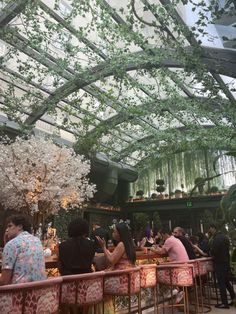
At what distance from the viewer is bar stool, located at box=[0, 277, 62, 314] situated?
1.97 metres

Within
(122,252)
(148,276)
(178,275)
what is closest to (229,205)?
(122,252)

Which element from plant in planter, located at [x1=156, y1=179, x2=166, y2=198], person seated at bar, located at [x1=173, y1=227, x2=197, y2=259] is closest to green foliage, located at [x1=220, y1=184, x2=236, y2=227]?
person seated at bar, located at [x1=173, y1=227, x2=197, y2=259]

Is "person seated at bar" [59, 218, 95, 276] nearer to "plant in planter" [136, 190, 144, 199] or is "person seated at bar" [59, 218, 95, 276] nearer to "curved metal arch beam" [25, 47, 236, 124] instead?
"curved metal arch beam" [25, 47, 236, 124]

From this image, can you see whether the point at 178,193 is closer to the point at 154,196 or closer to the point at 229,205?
the point at 154,196

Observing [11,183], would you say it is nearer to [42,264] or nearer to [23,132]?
[42,264]

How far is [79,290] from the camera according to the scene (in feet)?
8.75

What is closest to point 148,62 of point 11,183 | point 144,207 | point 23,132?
point 23,132

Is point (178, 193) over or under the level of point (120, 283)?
over

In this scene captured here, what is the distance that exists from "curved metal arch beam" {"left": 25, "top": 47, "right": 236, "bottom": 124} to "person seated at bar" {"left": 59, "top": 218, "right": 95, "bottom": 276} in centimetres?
344

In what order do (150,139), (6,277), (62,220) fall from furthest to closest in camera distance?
(150,139)
(62,220)
(6,277)

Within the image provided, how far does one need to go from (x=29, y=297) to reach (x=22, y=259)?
31cm

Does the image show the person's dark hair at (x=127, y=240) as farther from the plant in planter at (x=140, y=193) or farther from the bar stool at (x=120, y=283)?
Result: the plant in planter at (x=140, y=193)

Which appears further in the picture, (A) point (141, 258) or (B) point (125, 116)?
(B) point (125, 116)

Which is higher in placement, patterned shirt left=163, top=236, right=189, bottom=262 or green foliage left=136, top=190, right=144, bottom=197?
green foliage left=136, top=190, right=144, bottom=197
